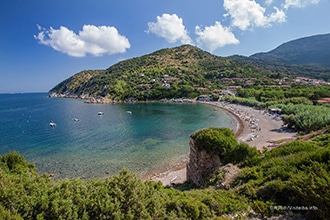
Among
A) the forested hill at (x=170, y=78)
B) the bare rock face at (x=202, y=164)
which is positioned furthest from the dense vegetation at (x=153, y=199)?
the forested hill at (x=170, y=78)

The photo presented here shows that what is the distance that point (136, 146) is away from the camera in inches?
1049

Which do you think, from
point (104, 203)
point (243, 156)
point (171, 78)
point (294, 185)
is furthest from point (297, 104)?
point (171, 78)

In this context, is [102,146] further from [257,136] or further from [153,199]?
[153,199]

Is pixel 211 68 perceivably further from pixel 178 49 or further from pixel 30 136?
pixel 30 136

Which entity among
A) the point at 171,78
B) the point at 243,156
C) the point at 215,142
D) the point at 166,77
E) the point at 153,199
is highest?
the point at 166,77

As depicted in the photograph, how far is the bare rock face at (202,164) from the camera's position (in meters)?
13.0

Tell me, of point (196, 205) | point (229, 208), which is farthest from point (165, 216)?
point (229, 208)

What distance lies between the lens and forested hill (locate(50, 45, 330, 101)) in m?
88.2

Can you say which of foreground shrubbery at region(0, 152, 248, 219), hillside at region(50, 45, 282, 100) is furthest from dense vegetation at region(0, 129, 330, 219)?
hillside at region(50, 45, 282, 100)

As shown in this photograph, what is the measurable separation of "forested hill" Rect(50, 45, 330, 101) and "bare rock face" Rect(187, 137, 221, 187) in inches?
2731

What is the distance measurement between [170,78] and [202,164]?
9088 centimetres

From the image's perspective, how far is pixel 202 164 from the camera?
44.1 feet

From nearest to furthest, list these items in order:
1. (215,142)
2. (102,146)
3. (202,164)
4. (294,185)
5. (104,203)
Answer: (104,203) < (294,185) < (215,142) < (202,164) < (102,146)

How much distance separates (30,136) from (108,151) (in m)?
17.1
